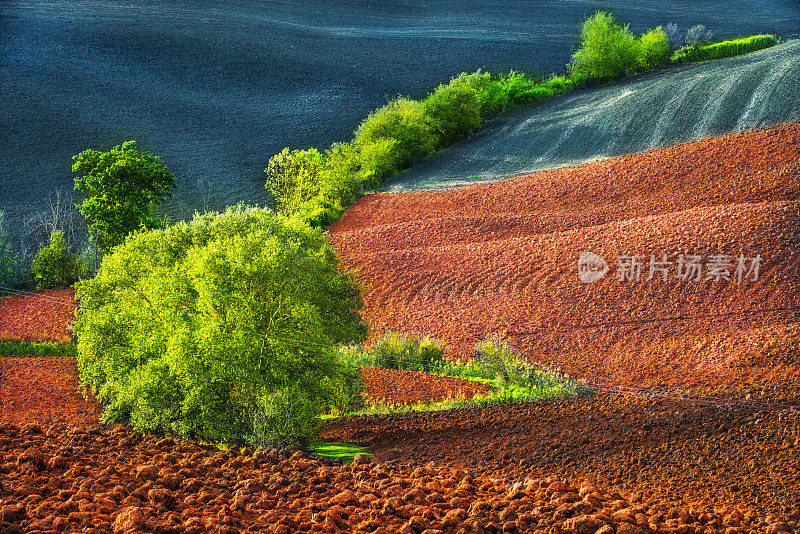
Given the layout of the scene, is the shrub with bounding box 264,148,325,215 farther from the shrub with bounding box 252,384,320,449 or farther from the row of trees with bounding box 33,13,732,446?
the shrub with bounding box 252,384,320,449

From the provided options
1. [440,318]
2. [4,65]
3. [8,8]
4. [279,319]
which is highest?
[8,8]

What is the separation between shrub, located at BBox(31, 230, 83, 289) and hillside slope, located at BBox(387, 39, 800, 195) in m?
18.1

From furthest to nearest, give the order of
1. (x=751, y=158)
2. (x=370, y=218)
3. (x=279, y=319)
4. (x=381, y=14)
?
(x=381, y=14)
(x=370, y=218)
(x=751, y=158)
(x=279, y=319)

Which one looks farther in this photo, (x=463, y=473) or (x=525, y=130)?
(x=525, y=130)

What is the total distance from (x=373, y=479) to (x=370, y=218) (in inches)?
1011

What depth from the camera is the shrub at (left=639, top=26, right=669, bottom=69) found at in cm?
5941

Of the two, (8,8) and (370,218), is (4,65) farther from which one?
(370,218)

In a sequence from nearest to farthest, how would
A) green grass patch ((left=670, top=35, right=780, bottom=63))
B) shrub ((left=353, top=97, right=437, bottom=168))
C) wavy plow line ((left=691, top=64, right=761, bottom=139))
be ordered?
wavy plow line ((left=691, top=64, right=761, bottom=139)) → shrub ((left=353, top=97, right=437, bottom=168)) → green grass patch ((left=670, top=35, right=780, bottom=63))

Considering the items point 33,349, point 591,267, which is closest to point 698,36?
point 591,267

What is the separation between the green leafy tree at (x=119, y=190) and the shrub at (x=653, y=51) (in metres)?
38.4

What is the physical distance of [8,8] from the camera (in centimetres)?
6322

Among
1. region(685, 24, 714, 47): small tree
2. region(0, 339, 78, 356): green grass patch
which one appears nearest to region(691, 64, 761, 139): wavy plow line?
region(685, 24, 714, 47): small tree

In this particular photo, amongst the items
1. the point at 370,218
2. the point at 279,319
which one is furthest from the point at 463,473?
the point at 370,218

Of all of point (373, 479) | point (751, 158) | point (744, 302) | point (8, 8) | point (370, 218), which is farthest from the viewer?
point (8, 8)
